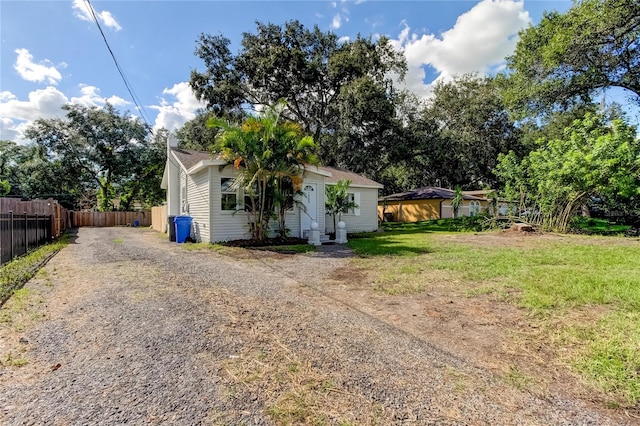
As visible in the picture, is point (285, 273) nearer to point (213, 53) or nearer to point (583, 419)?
point (583, 419)

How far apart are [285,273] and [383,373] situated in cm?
432

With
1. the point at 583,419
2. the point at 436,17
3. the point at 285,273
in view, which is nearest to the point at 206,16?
the point at 285,273

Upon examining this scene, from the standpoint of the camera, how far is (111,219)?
88.8ft

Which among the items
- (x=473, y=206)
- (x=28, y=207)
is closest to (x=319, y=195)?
(x=28, y=207)

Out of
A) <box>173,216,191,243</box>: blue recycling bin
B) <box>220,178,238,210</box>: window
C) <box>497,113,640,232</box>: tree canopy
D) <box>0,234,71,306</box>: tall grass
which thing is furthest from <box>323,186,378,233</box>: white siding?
<box>0,234,71,306</box>: tall grass

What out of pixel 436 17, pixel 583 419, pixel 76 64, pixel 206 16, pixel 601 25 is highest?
pixel 436 17

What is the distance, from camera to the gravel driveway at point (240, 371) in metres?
2.12

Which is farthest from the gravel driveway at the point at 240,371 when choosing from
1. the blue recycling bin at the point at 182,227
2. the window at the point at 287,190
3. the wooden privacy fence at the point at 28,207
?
the blue recycling bin at the point at 182,227

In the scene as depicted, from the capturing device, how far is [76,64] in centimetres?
957

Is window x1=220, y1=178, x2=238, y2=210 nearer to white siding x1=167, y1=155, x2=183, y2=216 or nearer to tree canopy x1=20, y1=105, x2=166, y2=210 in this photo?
white siding x1=167, y1=155, x2=183, y2=216

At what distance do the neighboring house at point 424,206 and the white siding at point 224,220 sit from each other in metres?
16.4

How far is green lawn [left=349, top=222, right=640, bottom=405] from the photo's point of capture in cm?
286

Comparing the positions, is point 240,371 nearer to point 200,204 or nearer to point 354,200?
point 200,204

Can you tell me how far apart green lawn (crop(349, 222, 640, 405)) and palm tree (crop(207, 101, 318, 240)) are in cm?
354
